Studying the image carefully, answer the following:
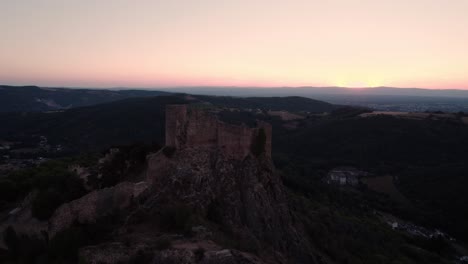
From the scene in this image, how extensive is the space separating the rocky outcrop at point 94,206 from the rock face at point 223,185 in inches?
43.0

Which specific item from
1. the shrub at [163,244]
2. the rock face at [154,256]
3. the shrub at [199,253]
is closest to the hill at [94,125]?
the shrub at [163,244]

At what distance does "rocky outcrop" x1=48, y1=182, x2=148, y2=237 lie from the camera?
16.2 m

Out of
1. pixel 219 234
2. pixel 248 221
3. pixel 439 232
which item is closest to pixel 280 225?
pixel 248 221

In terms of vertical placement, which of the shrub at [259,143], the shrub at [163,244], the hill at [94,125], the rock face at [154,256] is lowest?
the hill at [94,125]

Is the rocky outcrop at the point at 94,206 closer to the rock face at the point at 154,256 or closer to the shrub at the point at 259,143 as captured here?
the rock face at the point at 154,256

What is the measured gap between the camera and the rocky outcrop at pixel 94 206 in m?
16.2

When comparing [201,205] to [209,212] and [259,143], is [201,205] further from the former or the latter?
[259,143]

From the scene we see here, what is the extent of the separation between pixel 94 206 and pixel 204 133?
18.7 feet

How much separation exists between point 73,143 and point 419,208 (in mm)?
58781

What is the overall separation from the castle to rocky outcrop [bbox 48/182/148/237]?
2.93m

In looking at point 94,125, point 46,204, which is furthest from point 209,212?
point 94,125

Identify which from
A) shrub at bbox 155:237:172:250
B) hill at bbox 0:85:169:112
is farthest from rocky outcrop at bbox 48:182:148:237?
hill at bbox 0:85:169:112

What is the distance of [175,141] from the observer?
744 inches

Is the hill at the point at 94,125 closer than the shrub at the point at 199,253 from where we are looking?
No
